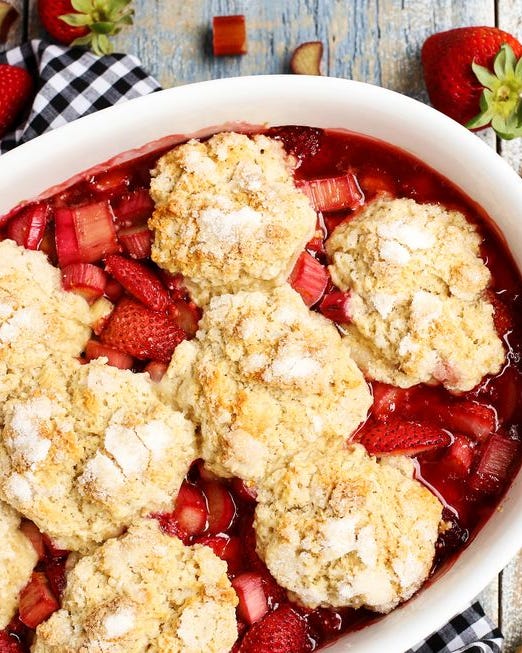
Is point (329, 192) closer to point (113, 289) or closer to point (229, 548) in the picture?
point (113, 289)

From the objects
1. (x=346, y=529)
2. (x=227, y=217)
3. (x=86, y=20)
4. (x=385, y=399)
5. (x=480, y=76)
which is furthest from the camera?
(x=86, y=20)

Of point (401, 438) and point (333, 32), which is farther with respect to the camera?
point (333, 32)

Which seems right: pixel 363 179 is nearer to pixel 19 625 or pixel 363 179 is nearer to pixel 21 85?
pixel 21 85

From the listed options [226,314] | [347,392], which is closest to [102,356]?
[226,314]

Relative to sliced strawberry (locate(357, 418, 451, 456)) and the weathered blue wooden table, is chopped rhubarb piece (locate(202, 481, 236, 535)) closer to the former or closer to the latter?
sliced strawberry (locate(357, 418, 451, 456))

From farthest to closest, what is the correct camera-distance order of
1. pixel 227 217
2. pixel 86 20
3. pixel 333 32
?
1. pixel 333 32
2. pixel 86 20
3. pixel 227 217

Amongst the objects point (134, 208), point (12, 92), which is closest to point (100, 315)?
point (134, 208)

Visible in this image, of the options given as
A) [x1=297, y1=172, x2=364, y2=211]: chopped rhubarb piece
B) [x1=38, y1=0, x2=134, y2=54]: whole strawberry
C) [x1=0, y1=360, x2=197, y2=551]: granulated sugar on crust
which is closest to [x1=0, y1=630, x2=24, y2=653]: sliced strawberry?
[x1=0, y1=360, x2=197, y2=551]: granulated sugar on crust
